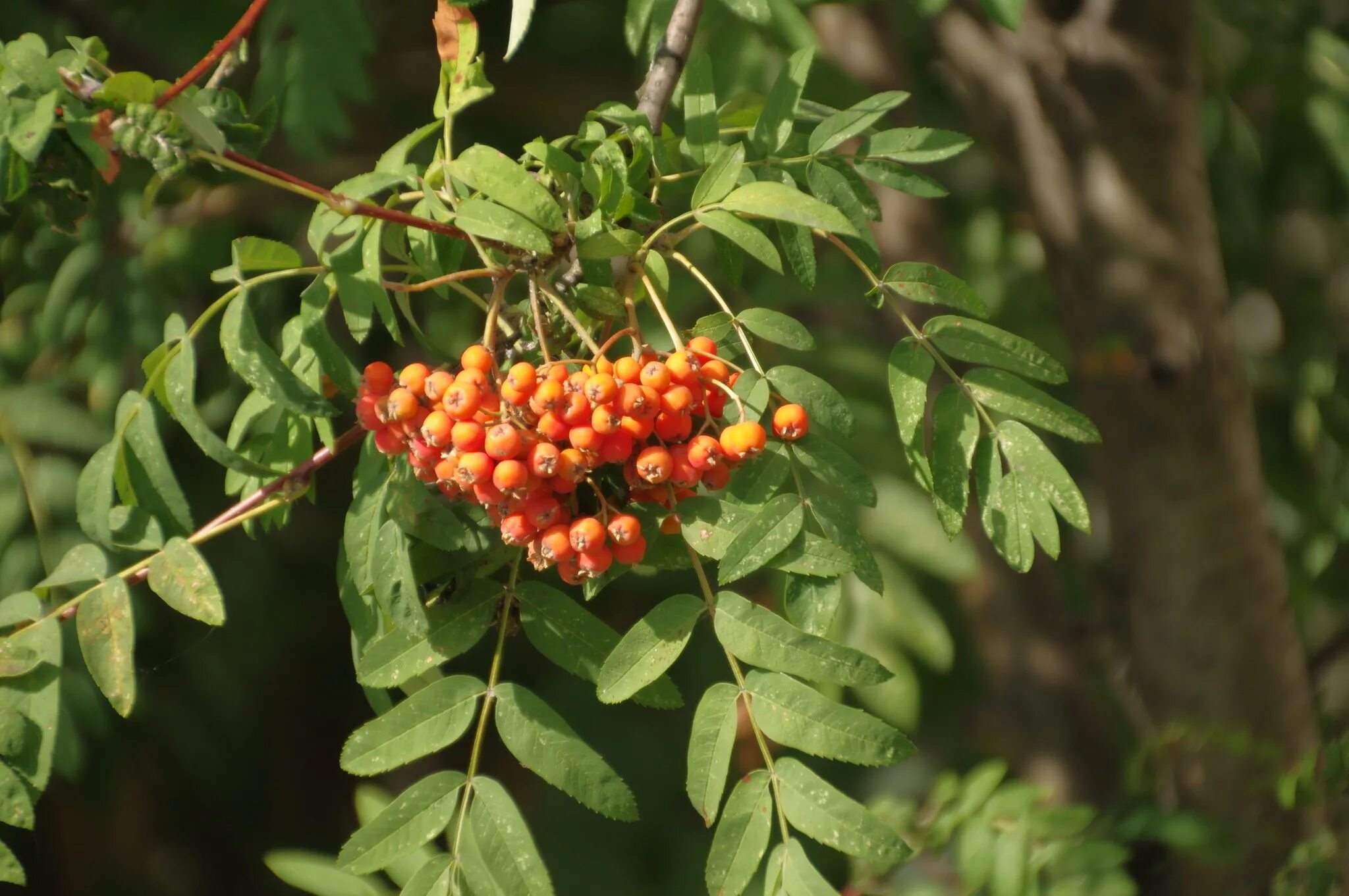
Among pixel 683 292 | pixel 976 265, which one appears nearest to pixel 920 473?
pixel 683 292

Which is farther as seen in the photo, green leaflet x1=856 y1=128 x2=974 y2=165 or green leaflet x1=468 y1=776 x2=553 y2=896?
green leaflet x1=856 y1=128 x2=974 y2=165

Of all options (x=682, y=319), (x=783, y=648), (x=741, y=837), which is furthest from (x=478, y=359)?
(x=682, y=319)

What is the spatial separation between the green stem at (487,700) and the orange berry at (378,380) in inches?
7.5

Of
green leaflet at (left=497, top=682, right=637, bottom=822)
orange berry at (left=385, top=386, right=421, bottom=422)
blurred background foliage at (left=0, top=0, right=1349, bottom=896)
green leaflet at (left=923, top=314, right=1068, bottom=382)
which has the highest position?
green leaflet at (left=923, top=314, right=1068, bottom=382)

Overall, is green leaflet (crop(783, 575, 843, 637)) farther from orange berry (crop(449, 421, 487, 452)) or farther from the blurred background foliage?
the blurred background foliage

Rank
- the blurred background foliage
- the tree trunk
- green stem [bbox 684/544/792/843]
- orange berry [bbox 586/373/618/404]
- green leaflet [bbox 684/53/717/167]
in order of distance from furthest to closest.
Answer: the tree trunk < the blurred background foliage < green leaflet [bbox 684/53/717/167] < green stem [bbox 684/544/792/843] < orange berry [bbox 586/373/618/404]

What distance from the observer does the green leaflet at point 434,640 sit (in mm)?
994

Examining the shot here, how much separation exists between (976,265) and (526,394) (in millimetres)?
1957

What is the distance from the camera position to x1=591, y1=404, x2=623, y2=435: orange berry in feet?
2.83

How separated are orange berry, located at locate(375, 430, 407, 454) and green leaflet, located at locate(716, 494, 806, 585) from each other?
0.27 meters

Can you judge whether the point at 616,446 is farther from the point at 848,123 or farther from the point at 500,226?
the point at 848,123

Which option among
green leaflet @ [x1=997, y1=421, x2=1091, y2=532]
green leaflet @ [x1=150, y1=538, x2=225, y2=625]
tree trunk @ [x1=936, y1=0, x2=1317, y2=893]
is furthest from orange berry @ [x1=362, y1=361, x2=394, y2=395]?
tree trunk @ [x1=936, y1=0, x2=1317, y2=893]

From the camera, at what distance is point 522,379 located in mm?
887

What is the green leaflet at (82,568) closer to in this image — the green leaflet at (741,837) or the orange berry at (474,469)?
the orange berry at (474,469)
